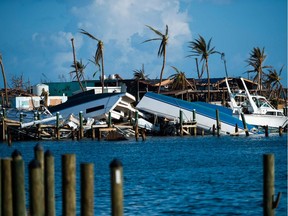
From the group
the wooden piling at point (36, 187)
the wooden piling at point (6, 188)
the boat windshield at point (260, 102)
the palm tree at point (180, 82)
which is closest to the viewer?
the wooden piling at point (36, 187)

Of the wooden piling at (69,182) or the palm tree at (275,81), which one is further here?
the palm tree at (275,81)

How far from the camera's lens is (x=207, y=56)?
108562mm

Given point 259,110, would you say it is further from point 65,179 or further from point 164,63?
point 65,179

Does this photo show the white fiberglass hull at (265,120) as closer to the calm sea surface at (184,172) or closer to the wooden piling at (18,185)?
the calm sea surface at (184,172)

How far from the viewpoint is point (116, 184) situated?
52.4 feet

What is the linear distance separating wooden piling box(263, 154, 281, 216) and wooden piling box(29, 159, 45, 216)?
4.87m

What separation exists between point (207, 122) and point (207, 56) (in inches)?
1291

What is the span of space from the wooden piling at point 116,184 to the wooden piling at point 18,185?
2.19 meters

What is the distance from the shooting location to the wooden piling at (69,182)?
17.2m

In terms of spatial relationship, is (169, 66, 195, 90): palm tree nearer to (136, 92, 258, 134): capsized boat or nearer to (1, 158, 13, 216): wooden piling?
(136, 92, 258, 134): capsized boat

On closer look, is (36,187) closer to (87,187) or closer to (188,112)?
(87,187)

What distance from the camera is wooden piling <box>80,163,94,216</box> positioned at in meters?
16.2

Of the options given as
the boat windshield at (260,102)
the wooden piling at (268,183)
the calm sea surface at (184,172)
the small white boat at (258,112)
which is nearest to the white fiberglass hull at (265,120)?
the small white boat at (258,112)

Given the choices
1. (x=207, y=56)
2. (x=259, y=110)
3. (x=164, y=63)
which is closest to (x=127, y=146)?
(x=259, y=110)
